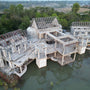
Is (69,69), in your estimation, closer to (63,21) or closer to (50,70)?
(50,70)

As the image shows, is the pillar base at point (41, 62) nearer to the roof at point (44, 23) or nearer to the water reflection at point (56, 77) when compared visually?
the water reflection at point (56, 77)

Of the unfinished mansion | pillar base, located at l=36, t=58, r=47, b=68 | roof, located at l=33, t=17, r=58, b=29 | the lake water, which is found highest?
roof, located at l=33, t=17, r=58, b=29

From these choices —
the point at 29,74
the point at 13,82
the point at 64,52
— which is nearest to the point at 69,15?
the point at 64,52

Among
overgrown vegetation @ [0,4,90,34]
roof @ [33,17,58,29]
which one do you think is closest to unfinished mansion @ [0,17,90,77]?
roof @ [33,17,58,29]

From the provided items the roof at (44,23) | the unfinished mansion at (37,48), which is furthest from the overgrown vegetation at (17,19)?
the unfinished mansion at (37,48)

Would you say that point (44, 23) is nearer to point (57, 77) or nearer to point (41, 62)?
point (41, 62)

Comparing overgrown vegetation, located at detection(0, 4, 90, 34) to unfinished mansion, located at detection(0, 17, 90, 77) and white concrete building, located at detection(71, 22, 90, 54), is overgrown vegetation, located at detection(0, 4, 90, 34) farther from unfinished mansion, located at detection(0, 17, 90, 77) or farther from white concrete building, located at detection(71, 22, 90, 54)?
white concrete building, located at detection(71, 22, 90, 54)
